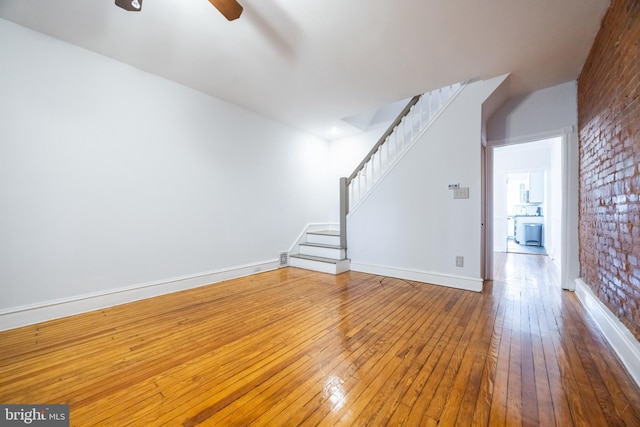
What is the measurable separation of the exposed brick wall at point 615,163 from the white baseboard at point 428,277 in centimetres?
106

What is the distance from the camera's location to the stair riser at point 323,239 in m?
4.50

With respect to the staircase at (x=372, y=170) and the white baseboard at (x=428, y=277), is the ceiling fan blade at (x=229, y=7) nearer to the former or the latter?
the staircase at (x=372, y=170)

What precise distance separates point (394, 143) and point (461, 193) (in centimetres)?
133

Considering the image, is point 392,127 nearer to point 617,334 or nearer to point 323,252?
point 323,252

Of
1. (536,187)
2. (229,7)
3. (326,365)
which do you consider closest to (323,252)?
(326,365)

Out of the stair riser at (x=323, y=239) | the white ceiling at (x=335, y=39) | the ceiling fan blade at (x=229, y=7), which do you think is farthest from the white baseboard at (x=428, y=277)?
the ceiling fan blade at (x=229, y=7)

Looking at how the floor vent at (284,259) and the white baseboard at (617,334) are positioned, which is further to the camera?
the floor vent at (284,259)

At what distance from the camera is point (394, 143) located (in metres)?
3.92

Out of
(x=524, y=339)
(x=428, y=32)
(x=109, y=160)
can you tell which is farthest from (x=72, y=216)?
(x=524, y=339)

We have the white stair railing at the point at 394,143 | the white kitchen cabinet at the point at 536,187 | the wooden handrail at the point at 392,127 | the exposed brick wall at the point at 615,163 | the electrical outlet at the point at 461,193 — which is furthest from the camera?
the white kitchen cabinet at the point at 536,187

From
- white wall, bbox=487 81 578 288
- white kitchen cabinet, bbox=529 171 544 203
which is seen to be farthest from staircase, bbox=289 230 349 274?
white kitchen cabinet, bbox=529 171 544 203

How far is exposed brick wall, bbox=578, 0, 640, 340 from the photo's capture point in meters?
1.59

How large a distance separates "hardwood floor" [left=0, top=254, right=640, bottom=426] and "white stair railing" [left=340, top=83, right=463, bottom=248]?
206 centimetres

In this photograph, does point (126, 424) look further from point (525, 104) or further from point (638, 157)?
point (525, 104)
